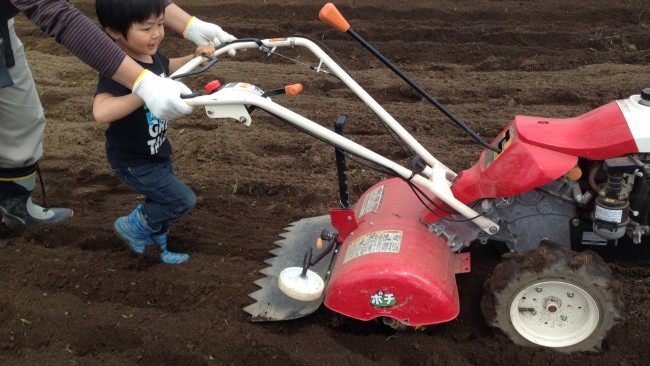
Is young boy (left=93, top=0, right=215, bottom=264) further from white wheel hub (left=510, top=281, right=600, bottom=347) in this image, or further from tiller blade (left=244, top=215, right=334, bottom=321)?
white wheel hub (left=510, top=281, right=600, bottom=347)

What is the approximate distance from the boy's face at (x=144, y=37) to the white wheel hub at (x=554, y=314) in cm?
181

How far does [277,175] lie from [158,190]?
118 centimetres

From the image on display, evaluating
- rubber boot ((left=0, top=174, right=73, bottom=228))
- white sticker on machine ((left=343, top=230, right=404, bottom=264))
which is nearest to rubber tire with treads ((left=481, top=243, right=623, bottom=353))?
white sticker on machine ((left=343, top=230, right=404, bottom=264))

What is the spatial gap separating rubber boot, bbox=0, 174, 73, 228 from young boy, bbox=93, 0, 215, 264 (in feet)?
2.01

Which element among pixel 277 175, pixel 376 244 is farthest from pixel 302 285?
pixel 277 175

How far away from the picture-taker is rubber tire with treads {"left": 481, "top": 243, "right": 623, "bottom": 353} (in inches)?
102

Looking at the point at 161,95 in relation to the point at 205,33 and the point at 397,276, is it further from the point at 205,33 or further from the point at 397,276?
the point at 397,276

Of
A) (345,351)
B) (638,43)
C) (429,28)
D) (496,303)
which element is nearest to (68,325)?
(345,351)

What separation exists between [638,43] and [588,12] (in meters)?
0.77

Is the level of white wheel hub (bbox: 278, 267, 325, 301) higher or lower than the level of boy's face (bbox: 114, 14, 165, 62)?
lower

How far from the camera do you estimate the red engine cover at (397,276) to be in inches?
106

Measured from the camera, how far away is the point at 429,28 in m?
6.63

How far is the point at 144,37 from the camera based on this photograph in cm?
289

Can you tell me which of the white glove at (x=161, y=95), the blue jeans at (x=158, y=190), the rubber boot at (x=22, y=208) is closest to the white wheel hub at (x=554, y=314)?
the white glove at (x=161, y=95)
